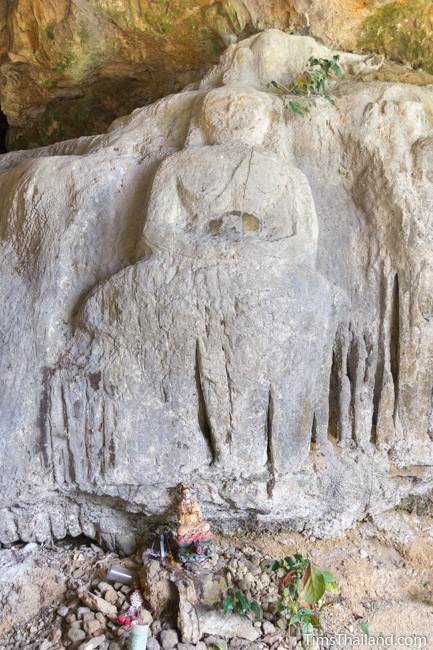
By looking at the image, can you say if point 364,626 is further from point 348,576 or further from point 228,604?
point 228,604

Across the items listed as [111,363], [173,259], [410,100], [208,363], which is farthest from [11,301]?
[410,100]

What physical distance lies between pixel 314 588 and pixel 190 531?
0.66m

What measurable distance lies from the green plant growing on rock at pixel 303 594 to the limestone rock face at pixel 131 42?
306cm

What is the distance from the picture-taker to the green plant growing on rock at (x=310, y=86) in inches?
125

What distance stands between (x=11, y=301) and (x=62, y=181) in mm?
708

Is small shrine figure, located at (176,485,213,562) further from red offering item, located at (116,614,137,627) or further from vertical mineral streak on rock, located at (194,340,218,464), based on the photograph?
red offering item, located at (116,614,137,627)

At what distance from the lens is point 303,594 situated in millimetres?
2857

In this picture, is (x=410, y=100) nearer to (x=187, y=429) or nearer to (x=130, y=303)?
(x=130, y=303)

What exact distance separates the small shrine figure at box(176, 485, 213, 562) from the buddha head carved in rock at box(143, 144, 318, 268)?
1248mm

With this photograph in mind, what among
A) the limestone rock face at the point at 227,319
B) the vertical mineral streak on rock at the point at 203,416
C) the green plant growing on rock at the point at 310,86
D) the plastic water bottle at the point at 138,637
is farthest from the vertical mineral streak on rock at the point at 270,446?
the green plant growing on rock at the point at 310,86

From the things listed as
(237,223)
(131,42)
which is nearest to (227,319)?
(237,223)

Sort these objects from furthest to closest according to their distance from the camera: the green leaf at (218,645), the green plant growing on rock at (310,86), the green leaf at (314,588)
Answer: the green plant growing on rock at (310,86), the green leaf at (314,588), the green leaf at (218,645)

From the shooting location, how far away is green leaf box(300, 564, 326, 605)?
9.29 ft

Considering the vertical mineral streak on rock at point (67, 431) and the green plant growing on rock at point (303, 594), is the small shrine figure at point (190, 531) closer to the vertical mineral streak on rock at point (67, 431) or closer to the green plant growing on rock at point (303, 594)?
the green plant growing on rock at point (303, 594)
